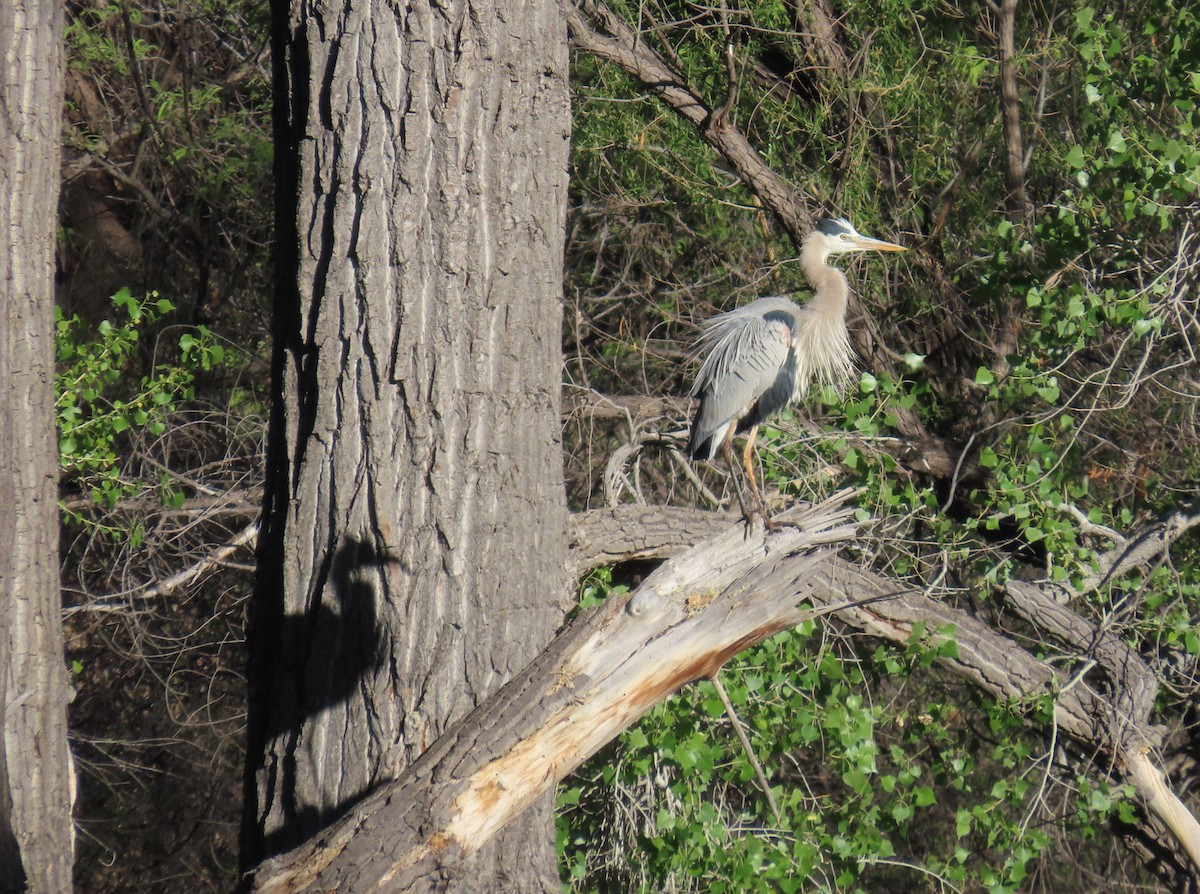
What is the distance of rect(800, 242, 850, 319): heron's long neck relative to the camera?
4449 millimetres

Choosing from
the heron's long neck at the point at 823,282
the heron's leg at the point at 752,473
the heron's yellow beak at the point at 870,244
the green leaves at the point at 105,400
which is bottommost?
the heron's leg at the point at 752,473

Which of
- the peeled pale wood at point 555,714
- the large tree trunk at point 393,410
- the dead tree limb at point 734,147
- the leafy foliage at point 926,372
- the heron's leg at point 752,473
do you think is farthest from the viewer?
the dead tree limb at point 734,147

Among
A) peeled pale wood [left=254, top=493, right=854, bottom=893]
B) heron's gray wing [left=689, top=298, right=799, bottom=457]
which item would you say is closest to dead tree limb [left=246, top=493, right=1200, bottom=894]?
peeled pale wood [left=254, top=493, right=854, bottom=893]

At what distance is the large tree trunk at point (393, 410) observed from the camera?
5.94ft

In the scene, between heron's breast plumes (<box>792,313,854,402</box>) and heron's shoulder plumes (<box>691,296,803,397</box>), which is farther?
heron's breast plumes (<box>792,313,854,402</box>)

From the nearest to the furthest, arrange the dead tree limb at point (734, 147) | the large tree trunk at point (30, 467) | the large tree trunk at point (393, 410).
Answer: the large tree trunk at point (393, 410), the large tree trunk at point (30, 467), the dead tree limb at point (734, 147)

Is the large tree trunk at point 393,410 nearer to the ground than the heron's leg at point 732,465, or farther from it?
farther from it

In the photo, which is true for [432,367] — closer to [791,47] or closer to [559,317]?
[559,317]

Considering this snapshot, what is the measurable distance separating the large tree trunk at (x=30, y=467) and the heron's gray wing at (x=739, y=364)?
233cm

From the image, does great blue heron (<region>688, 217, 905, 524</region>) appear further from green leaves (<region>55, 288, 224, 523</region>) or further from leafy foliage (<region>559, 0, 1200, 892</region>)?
green leaves (<region>55, 288, 224, 523</region>)

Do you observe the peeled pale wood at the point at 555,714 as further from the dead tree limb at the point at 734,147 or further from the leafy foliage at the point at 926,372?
the dead tree limb at the point at 734,147

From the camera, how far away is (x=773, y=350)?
434cm

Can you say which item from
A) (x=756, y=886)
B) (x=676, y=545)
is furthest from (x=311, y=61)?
(x=756, y=886)

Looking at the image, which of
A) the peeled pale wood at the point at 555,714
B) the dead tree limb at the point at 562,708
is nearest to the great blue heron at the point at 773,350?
the dead tree limb at the point at 562,708
